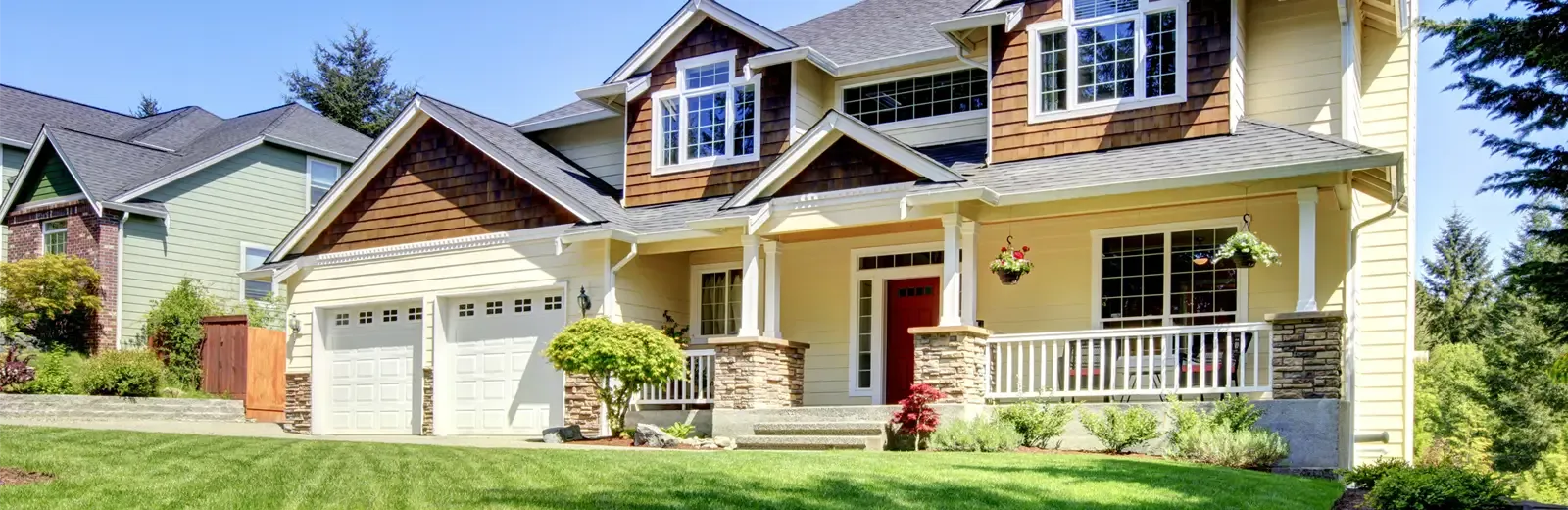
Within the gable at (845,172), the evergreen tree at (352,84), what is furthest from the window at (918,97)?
the evergreen tree at (352,84)

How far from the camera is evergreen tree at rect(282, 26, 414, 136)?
147 ft

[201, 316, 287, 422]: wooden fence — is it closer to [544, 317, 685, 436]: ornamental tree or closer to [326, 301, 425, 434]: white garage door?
[326, 301, 425, 434]: white garage door

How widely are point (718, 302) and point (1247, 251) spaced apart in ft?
24.6

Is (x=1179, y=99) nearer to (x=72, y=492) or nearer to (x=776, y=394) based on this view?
(x=776, y=394)

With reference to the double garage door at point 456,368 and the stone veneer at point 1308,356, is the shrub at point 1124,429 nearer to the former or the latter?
the stone veneer at point 1308,356

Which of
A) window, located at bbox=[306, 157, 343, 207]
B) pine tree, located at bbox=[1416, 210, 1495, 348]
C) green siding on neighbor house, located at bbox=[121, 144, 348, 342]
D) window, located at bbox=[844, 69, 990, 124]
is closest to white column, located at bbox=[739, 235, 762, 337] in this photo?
window, located at bbox=[844, 69, 990, 124]

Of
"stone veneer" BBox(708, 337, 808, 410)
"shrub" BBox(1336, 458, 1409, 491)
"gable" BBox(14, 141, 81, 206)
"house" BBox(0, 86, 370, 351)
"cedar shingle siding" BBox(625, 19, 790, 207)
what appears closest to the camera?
"shrub" BBox(1336, 458, 1409, 491)

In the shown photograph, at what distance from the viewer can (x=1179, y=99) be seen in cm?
1474

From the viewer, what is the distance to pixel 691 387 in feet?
54.3

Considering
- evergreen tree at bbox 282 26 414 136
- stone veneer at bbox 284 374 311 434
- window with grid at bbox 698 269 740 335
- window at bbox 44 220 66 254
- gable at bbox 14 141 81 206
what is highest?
evergreen tree at bbox 282 26 414 136

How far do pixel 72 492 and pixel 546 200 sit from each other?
9.83 metres

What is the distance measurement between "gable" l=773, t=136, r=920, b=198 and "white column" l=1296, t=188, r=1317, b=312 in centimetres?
397

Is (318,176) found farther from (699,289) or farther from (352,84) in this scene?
(352,84)

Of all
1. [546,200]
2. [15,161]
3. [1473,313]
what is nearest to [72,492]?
[546,200]
